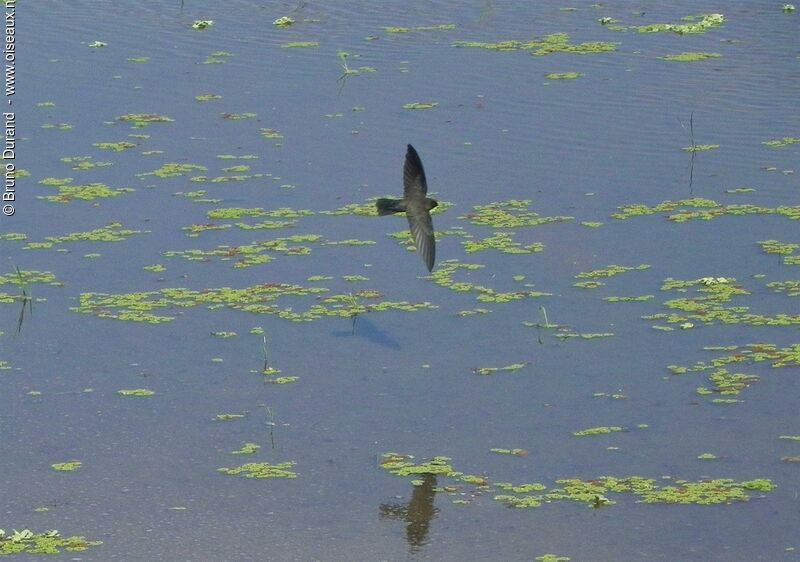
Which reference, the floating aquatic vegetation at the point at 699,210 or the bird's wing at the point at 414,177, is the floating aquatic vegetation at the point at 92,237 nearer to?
the bird's wing at the point at 414,177

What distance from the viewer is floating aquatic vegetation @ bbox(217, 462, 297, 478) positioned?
19.8ft

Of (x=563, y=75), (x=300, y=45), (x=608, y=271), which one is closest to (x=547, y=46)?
(x=563, y=75)

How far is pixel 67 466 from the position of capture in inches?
242

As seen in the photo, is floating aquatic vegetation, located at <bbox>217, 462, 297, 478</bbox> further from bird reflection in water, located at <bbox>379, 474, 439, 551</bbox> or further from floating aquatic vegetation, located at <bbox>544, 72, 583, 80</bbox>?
floating aquatic vegetation, located at <bbox>544, 72, 583, 80</bbox>

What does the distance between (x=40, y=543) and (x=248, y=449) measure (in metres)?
1.04

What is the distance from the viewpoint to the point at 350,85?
38.0 feet

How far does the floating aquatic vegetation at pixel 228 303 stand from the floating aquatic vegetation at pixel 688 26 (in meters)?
6.19

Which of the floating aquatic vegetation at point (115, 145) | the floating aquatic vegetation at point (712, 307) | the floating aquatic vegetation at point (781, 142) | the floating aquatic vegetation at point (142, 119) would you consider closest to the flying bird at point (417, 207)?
the floating aquatic vegetation at point (712, 307)

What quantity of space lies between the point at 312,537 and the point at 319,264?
2821mm

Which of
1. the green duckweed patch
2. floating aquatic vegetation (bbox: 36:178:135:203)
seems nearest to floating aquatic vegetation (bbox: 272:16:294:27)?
floating aquatic vegetation (bbox: 36:178:135:203)

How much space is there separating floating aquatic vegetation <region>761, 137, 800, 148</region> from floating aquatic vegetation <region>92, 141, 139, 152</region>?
163 inches

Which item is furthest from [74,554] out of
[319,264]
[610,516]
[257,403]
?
[319,264]

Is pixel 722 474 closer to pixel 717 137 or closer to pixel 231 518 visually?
pixel 231 518

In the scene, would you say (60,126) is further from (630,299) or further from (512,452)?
(512,452)
